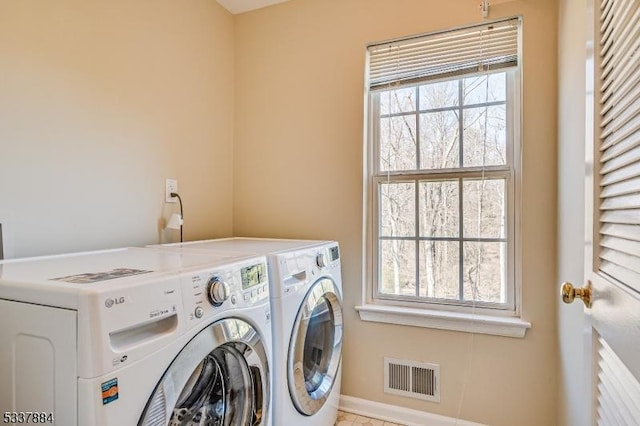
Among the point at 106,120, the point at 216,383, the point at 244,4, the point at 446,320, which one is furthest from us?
the point at 244,4

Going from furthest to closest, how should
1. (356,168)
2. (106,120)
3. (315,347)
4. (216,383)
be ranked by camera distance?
(356,168) < (315,347) < (106,120) < (216,383)

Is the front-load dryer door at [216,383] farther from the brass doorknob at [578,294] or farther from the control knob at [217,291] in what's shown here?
the brass doorknob at [578,294]

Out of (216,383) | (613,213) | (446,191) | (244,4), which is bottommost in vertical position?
(216,383)

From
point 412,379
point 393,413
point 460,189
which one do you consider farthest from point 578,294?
point 393,413

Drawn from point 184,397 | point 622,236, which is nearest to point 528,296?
point 622,236

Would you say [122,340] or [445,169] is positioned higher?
[445,169]

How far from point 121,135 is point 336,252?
1.17 metres

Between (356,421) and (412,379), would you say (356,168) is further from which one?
(356,421)

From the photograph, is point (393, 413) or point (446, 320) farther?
point (393, 413)

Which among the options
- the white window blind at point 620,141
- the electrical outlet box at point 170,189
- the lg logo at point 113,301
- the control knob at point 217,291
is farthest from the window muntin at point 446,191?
the lg logo at point 113,301

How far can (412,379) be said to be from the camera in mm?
1935

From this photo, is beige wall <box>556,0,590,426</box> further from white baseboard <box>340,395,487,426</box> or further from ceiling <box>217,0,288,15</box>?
ceiling <box>217,0,288,15</box>

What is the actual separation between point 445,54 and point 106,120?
67.4 inches

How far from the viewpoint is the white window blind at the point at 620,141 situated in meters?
0.67
